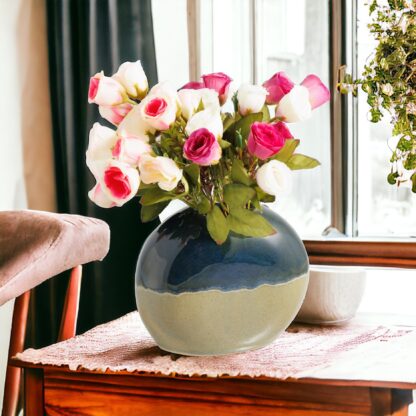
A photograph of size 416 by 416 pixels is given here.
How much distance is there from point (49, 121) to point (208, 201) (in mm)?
1687

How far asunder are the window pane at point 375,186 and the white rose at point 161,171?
5.53ft

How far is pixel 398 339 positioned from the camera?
121 centimetres

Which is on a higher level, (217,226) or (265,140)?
(265,140)

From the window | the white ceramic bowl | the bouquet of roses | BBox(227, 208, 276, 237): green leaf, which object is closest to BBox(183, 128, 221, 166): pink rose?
the bouquet of roses

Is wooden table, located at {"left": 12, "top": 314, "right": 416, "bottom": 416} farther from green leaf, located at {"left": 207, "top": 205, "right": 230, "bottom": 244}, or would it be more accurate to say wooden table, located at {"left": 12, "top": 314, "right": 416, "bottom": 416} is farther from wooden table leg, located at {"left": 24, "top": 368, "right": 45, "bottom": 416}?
green leaf, located at {"left": 207, "top": 205, "right": 230, "bottom": 244}

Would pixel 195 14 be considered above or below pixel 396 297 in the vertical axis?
above

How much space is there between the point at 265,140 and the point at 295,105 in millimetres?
110

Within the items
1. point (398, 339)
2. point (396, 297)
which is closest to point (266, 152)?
point (398, 339)

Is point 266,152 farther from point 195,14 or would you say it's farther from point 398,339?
point 195,14

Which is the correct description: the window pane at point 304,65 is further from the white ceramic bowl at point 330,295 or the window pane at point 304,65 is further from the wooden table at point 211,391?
the wooden table at point 211,391

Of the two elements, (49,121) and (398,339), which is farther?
(49,121)

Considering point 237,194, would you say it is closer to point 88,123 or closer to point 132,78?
point 132,78

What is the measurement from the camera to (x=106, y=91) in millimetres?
1083

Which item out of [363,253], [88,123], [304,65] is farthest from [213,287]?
[304,65]
